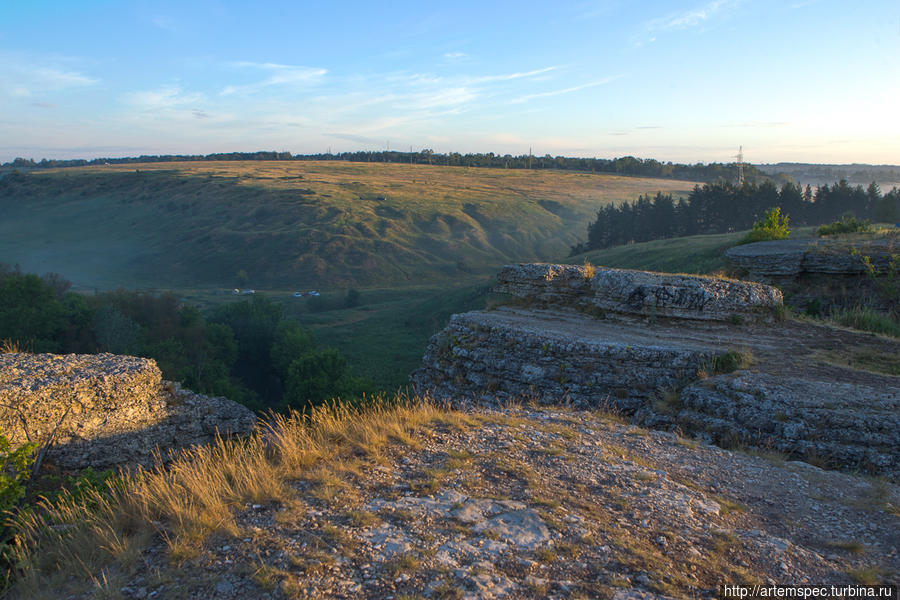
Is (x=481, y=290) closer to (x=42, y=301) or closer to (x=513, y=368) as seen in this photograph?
(x=42, y=301)

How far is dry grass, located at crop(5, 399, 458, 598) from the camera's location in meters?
3.57

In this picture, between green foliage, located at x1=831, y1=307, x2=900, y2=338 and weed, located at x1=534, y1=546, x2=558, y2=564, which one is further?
green foliage, located at x1=831, y1=307, x2=900, y2=338

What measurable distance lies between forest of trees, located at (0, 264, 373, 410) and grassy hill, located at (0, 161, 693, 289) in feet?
85.9

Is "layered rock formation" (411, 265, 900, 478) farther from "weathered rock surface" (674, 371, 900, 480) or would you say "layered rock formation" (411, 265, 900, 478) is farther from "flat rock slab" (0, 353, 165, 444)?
"flat rock slab" (0, 353, 165, 444)

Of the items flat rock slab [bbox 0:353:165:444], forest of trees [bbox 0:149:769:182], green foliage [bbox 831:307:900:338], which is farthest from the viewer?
forest of trees [bbox 0:149:769:182]

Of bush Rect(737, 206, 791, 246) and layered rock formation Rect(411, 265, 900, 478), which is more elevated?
bush Rect(737, 206, 791, 246)

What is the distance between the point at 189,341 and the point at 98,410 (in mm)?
24670

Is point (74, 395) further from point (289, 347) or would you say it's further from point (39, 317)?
point (39, 317)

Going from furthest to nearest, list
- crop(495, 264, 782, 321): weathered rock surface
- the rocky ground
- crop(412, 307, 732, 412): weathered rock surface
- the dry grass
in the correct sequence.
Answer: crop(495, 264, 782, 321): weathered rock surface → crop(412, 307, 732, 412): weathered rock surface → the dry grass → the rocky ground

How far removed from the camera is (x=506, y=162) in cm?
14612

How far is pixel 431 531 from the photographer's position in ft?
12.6

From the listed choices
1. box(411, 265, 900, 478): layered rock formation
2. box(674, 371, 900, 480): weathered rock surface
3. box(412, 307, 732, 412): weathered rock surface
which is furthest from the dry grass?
box(674, 371, 900, 480): weathered rock surface

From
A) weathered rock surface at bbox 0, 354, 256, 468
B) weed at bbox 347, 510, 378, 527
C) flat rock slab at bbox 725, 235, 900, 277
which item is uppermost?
flat rock slab at bbox 725, 235, 900, 277

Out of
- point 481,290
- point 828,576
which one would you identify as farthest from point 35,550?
point 481,290
